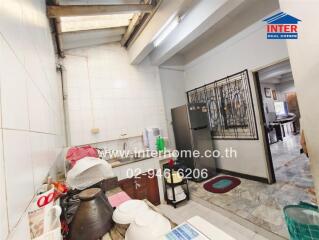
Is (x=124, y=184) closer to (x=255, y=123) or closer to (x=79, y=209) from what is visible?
(x=79, y=209)

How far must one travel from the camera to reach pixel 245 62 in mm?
2625

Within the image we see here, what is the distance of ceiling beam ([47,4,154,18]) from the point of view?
1.55m

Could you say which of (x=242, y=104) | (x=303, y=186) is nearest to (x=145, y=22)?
(x=242, y=104)

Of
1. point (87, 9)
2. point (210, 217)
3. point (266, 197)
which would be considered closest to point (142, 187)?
point (210, 217)

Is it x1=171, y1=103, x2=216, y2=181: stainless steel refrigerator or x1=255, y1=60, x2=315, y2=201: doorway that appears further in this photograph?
x1=171, y1=103, x2=216, y2=181: stainless steel refrigerator

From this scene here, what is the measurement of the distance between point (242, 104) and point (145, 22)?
6.58 feet

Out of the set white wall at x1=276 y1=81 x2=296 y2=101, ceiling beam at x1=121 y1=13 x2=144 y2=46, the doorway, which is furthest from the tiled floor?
white wall at x1=276 y1=81 x2=296 y2=101

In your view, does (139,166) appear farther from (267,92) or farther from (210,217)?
(267,92)

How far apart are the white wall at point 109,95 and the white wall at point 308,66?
228 centimetres

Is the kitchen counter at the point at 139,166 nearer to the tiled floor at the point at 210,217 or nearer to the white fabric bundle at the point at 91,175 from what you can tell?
the tiled floor at the point at 210,217

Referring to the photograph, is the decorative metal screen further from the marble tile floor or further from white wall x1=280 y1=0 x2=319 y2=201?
white wall x1=280 y1=0 x2=319 y2=201

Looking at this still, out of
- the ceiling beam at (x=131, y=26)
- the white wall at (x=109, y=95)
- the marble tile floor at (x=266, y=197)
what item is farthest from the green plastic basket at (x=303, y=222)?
the ceiling beam at (x=131, y=26)

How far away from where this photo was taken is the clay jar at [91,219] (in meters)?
0.68

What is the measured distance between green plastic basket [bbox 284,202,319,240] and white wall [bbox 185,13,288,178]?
1.33m
